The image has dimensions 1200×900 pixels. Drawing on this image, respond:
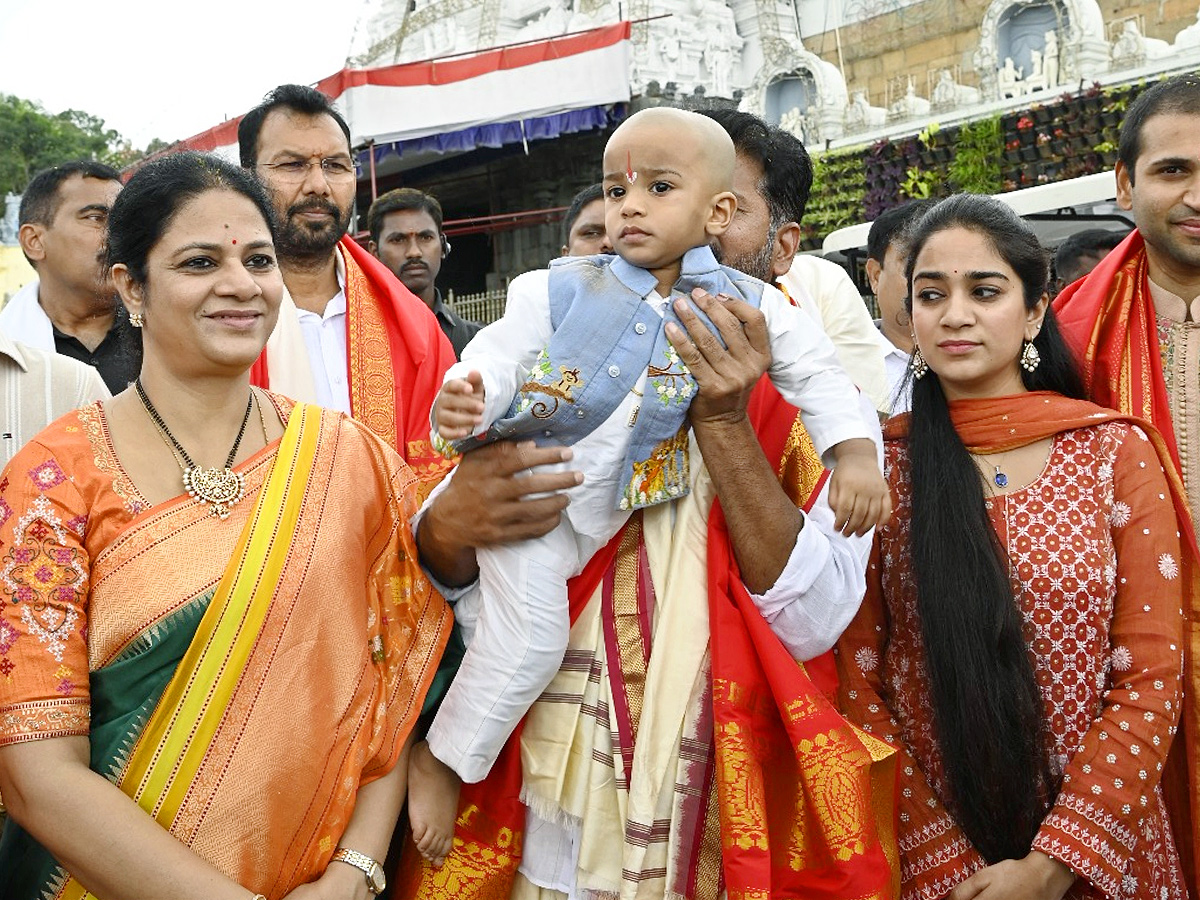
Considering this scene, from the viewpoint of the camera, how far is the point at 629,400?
2203mm

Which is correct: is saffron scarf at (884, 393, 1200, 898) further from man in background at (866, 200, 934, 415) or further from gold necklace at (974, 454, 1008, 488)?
man in background at (866, 200, 934, 415)

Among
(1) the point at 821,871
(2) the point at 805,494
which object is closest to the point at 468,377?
(2) the point at 805,494

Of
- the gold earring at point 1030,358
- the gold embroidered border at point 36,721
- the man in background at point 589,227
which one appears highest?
the man in background at point 589,227

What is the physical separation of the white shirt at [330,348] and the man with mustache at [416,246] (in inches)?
101

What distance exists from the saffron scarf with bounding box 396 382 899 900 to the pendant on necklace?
68cm

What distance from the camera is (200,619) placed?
6.83 feet

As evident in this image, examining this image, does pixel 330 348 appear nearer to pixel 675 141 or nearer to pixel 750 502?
pixel 675 141

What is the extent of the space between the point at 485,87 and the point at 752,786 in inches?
501

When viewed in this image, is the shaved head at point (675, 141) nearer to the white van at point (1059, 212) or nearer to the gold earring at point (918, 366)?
the gold earring at point (918, 366)

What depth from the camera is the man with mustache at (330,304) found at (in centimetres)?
304

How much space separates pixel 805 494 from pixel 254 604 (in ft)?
3.67

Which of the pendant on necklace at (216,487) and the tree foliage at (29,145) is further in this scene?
the tree foliage at (29,145)

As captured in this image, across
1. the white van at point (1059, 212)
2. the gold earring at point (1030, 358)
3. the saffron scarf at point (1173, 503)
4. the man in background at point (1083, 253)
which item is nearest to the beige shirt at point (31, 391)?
the saffron scarf at point (1173, 503)

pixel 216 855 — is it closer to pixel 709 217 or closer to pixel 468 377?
pixel 468 377
